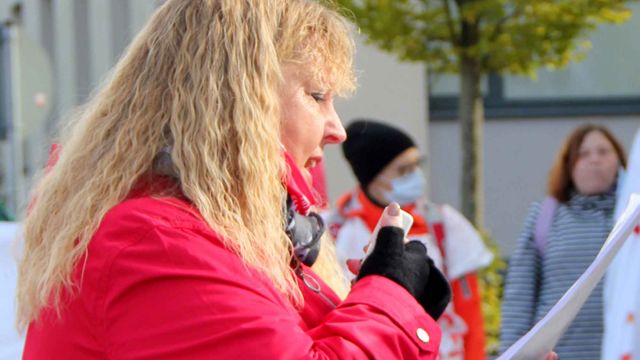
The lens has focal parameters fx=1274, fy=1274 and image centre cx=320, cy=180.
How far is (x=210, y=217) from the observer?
1920 millimetres

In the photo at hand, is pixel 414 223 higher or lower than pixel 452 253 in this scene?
higher

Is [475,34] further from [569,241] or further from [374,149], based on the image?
[569,241]

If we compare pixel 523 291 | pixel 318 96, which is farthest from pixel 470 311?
pixel 318 96

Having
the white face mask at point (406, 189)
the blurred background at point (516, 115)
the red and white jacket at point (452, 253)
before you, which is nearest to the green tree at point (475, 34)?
the blurred background at point (516, 115)

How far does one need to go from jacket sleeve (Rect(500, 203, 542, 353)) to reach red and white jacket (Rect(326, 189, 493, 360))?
0.12 metres

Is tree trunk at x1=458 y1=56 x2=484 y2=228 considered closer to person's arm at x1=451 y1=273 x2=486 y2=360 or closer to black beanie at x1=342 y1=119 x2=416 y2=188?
black beanie at x1=342 y1=119 x2=416 y2=188

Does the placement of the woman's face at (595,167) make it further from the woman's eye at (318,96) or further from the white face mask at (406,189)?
the woman's eye at (318,96)

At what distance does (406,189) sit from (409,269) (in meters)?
3.24

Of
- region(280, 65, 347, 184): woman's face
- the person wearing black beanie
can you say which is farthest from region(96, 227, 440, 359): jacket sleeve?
the person wearing black beanie

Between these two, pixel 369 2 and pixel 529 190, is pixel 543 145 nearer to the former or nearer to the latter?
pixel 529 190

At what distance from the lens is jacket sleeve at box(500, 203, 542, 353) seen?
511 centimetres

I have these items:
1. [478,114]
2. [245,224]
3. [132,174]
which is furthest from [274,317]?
[478,114]

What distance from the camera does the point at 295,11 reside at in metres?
2.15

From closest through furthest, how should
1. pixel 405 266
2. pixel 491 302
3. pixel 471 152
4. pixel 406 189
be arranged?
pixel 405 266, pixel 406 189, pixel 491 302, pixel 471 152
